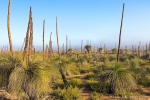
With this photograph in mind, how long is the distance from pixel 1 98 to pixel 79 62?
2427cm

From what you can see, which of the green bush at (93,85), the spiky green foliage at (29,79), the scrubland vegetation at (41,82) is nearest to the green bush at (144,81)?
the scrubland vegetation at (41,82)

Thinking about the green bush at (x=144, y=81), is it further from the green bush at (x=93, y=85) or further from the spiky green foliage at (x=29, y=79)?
the spiky green foliage at (x=29, y=79)

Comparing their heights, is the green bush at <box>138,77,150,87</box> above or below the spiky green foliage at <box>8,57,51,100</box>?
below

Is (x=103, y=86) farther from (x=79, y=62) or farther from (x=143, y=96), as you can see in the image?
(x=79, y=62)

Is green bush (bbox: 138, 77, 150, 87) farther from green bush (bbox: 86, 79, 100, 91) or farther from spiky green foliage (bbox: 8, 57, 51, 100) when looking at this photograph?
→ spiky green foliage (bbox: 8, 57, 51, 100)

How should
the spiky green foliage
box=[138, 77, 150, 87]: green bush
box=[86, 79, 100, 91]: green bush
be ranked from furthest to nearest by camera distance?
box=[138, 77, 150, 87]: green bush, box=[86, 79, 100, 91]: green bush, the spiky green foliage

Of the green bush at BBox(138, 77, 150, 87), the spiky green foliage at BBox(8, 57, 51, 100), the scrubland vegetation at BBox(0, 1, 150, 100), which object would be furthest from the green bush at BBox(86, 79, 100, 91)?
the spiky green foliage at BBox(8, 57, 51, 100)

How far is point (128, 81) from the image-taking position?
1230 centimetres

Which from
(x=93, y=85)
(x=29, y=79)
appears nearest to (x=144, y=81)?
(x=93, y=85)

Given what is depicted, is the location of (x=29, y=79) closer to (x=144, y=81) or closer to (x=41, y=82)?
(x=41, y=82)

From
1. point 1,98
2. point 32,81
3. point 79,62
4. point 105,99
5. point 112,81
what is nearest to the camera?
point 32,81

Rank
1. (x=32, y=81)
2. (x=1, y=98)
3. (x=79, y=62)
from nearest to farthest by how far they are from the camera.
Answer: (x=32, y=81), (x=1, y=98), (x=79, y=62)

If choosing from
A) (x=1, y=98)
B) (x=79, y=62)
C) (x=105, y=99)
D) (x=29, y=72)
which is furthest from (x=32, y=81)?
(x=79, y=62)

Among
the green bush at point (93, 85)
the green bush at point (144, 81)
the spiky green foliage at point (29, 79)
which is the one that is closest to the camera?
the spiky green foliage at point (29, 79)
